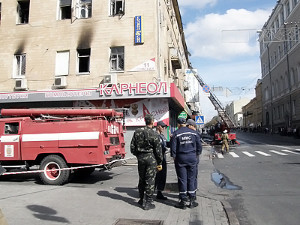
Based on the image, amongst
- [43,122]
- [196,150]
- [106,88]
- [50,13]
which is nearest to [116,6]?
[50,13]

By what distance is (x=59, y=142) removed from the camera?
830 cm

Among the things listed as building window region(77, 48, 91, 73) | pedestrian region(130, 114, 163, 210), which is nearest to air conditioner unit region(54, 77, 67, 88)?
building window region(77, 48, 91, 73)

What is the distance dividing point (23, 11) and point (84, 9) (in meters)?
4.48

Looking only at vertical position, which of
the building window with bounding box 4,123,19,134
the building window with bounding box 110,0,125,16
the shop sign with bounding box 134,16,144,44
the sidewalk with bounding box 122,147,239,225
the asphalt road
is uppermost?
the building window with bounding box 110,0,125,16

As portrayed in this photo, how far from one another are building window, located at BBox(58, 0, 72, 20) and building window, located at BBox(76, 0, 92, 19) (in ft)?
2.08

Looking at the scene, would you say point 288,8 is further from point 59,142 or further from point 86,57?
point 59,142

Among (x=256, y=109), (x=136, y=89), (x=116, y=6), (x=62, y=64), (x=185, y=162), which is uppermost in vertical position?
(x=116, y=6)

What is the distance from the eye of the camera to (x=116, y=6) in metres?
16.5

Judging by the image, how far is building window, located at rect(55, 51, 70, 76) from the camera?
16531mm

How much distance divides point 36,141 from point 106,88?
7085mm

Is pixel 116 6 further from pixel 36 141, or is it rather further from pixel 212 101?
pixel 212 101

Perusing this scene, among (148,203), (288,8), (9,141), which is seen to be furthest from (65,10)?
(288,8)

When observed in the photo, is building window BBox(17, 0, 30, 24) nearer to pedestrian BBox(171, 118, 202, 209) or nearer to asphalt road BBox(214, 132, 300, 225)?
asphalt road BBox(214, 132, 300, 225)

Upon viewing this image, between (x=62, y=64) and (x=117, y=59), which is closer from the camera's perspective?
(x=117, y=59)
